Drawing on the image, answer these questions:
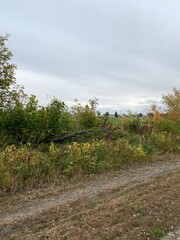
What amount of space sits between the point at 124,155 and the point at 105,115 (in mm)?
5686

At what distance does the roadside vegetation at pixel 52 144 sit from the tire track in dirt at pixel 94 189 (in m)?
0.67

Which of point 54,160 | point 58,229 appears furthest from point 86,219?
point 54,160

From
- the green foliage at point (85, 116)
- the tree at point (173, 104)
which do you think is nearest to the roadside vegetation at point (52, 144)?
the green foliage at point (85, 116)

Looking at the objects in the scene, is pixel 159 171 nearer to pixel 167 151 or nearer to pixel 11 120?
pixel 167 151

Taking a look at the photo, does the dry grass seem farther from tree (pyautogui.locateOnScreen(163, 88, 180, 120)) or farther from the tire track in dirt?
tree (pyautogui.locateOnScreen(163, 88, 180, 120))

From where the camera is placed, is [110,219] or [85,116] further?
[85,116]

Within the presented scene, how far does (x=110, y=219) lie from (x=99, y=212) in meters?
0.36

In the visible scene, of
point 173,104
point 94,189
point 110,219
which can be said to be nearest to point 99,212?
point 110,219

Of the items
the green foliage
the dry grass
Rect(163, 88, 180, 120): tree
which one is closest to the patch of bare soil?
the dry grass

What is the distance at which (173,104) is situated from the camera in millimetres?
20438

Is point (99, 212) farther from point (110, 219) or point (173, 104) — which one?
point (173, 104)

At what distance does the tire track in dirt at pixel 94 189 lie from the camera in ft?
15.7

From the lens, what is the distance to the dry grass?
375 cm

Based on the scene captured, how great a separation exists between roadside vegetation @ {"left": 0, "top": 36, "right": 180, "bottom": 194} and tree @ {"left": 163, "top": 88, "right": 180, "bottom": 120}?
652 cm
